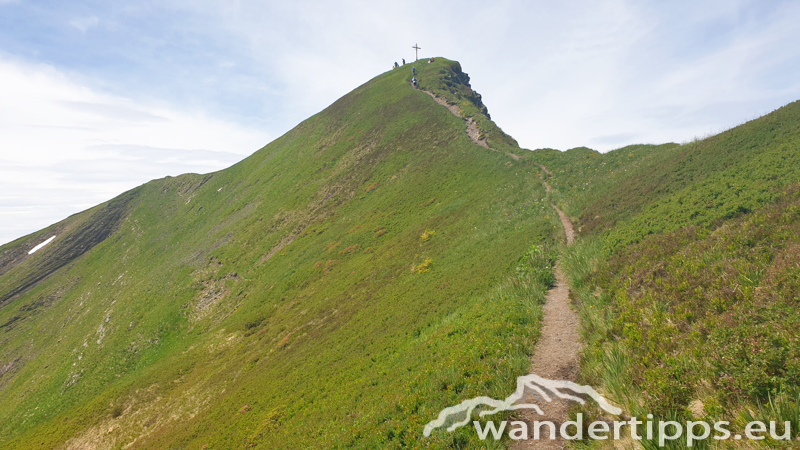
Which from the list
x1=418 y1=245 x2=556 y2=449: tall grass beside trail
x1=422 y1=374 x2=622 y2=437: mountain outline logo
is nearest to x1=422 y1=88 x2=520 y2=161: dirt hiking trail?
x1=418 y1=245 x2=556 y2=449: tall grass beside trail

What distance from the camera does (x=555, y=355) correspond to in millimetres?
11609

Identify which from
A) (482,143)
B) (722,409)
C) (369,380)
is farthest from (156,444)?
(482,143)

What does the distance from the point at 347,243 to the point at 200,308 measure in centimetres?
2417

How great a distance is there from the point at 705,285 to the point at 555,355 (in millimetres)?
5060

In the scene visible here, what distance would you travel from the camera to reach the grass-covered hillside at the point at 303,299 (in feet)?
50.8

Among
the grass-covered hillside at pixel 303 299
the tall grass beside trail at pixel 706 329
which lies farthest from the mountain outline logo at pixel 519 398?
the tall grass beside trail at pixel 706 329

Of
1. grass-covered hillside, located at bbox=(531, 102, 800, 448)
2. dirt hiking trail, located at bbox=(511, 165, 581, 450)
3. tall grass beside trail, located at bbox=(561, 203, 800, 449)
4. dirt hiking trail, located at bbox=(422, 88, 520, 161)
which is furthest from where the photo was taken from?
dirt hiking trail, located at bbox=(422, 88, 520, 161)

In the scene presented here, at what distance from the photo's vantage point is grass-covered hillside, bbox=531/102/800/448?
657cm

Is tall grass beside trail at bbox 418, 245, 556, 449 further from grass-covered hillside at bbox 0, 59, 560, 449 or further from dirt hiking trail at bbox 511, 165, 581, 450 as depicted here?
dirt hiking trail at bbox 511, 165, 581, 450

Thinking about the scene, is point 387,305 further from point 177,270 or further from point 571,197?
point 177,270

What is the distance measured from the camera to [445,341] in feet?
51.4

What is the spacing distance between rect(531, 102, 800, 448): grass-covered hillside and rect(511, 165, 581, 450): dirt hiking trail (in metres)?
0.61

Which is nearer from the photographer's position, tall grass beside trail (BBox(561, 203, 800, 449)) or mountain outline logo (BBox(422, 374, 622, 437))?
tall grass beside trail (BBox(561, 203, 800, 449))

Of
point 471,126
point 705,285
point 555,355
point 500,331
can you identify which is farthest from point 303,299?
point 471,126
